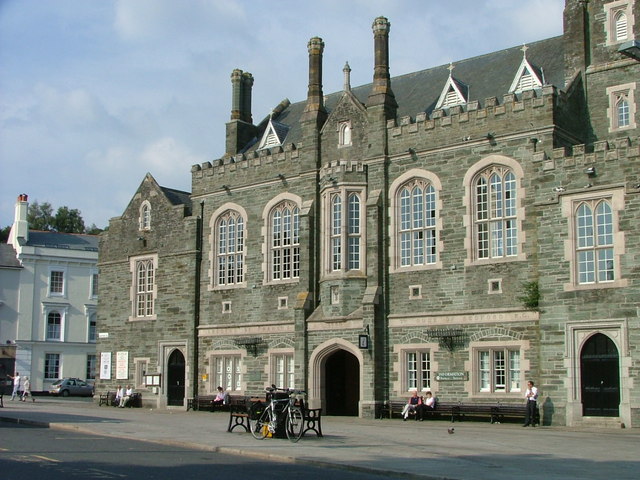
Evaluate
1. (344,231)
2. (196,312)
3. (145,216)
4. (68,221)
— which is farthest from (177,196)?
(68,221)

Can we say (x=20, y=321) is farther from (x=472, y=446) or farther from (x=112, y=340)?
(x=472, y=446)

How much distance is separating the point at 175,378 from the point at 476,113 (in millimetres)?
18730

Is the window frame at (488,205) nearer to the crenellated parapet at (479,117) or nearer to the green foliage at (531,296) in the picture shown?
the green foliage at (531,296)

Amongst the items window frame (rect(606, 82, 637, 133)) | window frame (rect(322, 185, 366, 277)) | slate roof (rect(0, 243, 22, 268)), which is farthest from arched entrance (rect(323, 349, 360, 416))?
slate roof (rect(0, 243, 22, 268))

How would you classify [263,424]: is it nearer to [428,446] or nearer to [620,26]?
[428,446]

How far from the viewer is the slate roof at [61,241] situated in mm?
62903

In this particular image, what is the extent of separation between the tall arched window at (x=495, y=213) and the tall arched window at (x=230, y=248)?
1156 cm

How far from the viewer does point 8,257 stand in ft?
199

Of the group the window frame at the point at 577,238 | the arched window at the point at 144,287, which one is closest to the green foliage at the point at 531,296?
the window frame at the point at 577,238

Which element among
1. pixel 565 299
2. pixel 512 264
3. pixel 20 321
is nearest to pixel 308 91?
pixel 512 264

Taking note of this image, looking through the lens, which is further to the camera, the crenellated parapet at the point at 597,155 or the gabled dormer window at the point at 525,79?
the gabled dormer window at the point at 525,79

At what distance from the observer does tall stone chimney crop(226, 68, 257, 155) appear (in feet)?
138

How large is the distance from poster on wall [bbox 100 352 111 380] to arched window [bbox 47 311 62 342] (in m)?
19.0

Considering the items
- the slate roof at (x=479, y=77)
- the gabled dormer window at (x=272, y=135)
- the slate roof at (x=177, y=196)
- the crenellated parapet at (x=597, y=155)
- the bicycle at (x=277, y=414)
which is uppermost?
the slate roof at (x=479, y=77)
